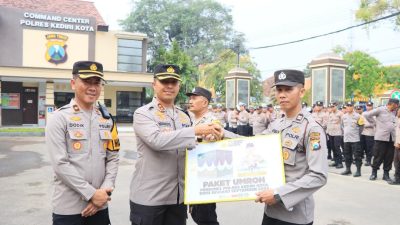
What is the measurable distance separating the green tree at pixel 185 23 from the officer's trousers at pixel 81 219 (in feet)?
163

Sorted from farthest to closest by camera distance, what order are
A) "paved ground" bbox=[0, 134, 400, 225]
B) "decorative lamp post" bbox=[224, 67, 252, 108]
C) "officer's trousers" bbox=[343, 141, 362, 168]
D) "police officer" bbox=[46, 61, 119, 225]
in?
1. "decorative lamp post" bbox=[224, 67, 252, 108]
2. "officer's trousers" bbox=[343, 141, 362, 168]
3. "paved ground" bbox=[0, 134, 400, 225]
4. "police officer" bbox=[46, 61, 119, 225]

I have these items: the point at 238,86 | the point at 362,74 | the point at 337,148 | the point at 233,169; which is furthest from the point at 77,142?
the point at 362,74

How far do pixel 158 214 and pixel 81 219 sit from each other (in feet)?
1.83

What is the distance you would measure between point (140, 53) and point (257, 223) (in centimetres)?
2338

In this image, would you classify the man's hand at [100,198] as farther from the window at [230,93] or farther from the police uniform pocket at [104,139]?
the window at [230,93]

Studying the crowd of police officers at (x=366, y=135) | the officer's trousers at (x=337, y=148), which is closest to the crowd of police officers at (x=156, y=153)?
the crowd of police officers at (x=366, y=135)

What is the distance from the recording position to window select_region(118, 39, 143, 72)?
26281 mm

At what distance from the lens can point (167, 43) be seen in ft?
178

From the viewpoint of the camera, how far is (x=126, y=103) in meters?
27.4

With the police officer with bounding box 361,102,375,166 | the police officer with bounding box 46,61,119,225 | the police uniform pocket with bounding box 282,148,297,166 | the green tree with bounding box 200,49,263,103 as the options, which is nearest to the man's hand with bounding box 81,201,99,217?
the police officer with bounding box 46,61,119,225

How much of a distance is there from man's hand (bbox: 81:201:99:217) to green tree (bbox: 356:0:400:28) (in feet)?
74.8

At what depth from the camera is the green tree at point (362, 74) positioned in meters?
40.4

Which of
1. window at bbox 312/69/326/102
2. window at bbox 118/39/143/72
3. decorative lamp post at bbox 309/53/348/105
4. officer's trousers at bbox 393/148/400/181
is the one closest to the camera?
officer's trousers at bbox 393/148/400/181

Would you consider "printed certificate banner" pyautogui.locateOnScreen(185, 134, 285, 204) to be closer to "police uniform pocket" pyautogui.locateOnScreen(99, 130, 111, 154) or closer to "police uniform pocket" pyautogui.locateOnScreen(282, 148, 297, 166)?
"police uniform pocket" pyautogui.locateOnScreen(282, 148, 297, 166)
